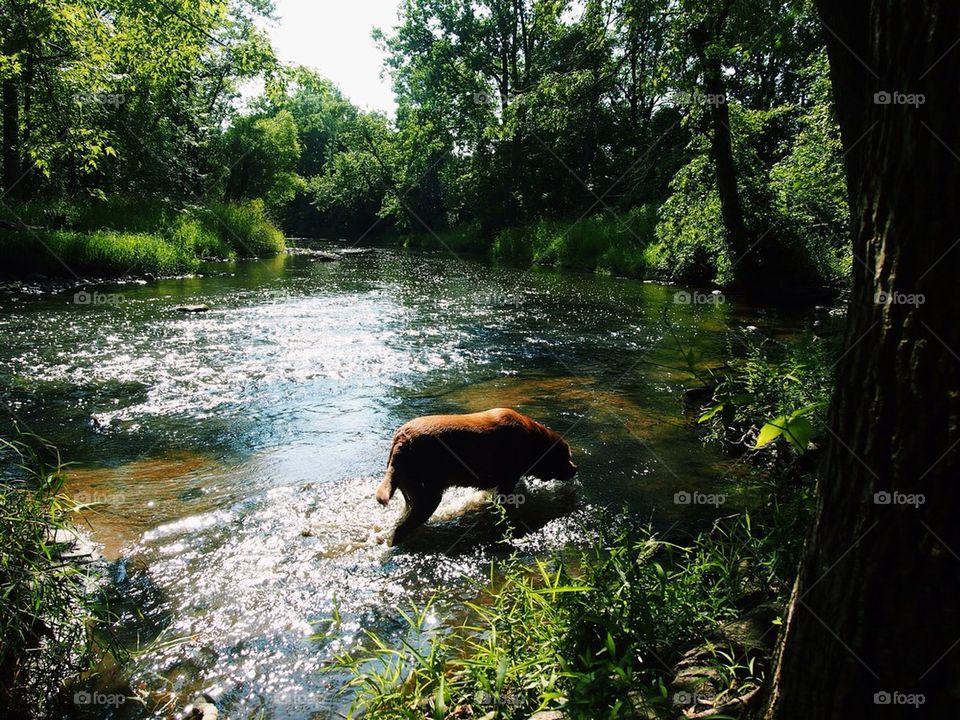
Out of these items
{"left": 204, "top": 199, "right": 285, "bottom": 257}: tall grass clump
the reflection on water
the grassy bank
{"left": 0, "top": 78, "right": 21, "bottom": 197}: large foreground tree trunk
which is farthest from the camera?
{"left": 204, "top": 199, "right": 285, "bottom": 257}: tall grass clump

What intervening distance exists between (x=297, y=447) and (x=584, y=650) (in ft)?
15.0

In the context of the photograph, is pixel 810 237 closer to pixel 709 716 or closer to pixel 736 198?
pixel 736 198

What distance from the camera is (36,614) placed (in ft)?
9.57

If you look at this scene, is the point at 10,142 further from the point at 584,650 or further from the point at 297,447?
the point at 584,650

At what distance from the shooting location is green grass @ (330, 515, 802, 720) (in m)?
2.65

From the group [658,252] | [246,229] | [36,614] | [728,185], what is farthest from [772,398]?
[246,229]

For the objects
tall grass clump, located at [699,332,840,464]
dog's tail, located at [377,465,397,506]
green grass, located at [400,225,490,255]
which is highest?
green grass, located at [400,225,490,255]

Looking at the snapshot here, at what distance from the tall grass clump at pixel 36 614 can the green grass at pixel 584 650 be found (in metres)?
1.40

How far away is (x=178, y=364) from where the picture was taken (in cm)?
971

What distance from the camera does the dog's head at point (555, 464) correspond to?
18.1ft

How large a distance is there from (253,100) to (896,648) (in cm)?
4895

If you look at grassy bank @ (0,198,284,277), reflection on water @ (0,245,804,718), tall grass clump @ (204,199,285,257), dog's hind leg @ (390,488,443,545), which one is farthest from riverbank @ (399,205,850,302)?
grassy bank @ (0,198,284,277)

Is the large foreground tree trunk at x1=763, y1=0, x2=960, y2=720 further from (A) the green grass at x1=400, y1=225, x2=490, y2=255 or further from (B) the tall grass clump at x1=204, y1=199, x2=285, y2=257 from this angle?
(A) the green grass at x1=400, y1=225, x2=490, y2=255

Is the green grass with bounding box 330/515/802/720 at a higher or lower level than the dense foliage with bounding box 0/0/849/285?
lower
